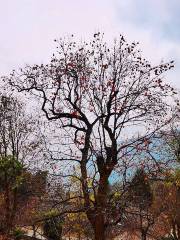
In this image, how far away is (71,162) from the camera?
14.8m

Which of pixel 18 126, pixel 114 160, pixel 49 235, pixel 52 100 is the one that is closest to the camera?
pixel 114 160

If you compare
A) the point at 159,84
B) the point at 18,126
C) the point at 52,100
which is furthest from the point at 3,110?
the point at 159,84

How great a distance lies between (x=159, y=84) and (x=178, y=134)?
45.4 ft

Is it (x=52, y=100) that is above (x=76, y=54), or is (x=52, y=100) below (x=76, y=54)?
below

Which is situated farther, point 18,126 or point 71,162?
point 18,126

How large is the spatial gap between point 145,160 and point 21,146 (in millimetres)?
17228

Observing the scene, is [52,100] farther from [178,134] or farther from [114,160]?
[178,134]

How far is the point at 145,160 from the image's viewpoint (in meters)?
13.8

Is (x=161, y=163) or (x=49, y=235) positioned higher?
(x=49, y=235)

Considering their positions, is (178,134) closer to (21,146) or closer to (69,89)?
(21,146)

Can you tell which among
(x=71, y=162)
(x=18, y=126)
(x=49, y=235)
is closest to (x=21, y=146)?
(x=18, y=126)

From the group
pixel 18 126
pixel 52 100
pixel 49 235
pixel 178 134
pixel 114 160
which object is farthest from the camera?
pixel 49 235

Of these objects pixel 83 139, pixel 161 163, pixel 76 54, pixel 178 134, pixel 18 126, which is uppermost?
pixel 18 126

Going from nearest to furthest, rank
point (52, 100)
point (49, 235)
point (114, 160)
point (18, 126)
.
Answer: point (114, 160)
point (52, 100)
point (18, 126)
point (49, 235)
